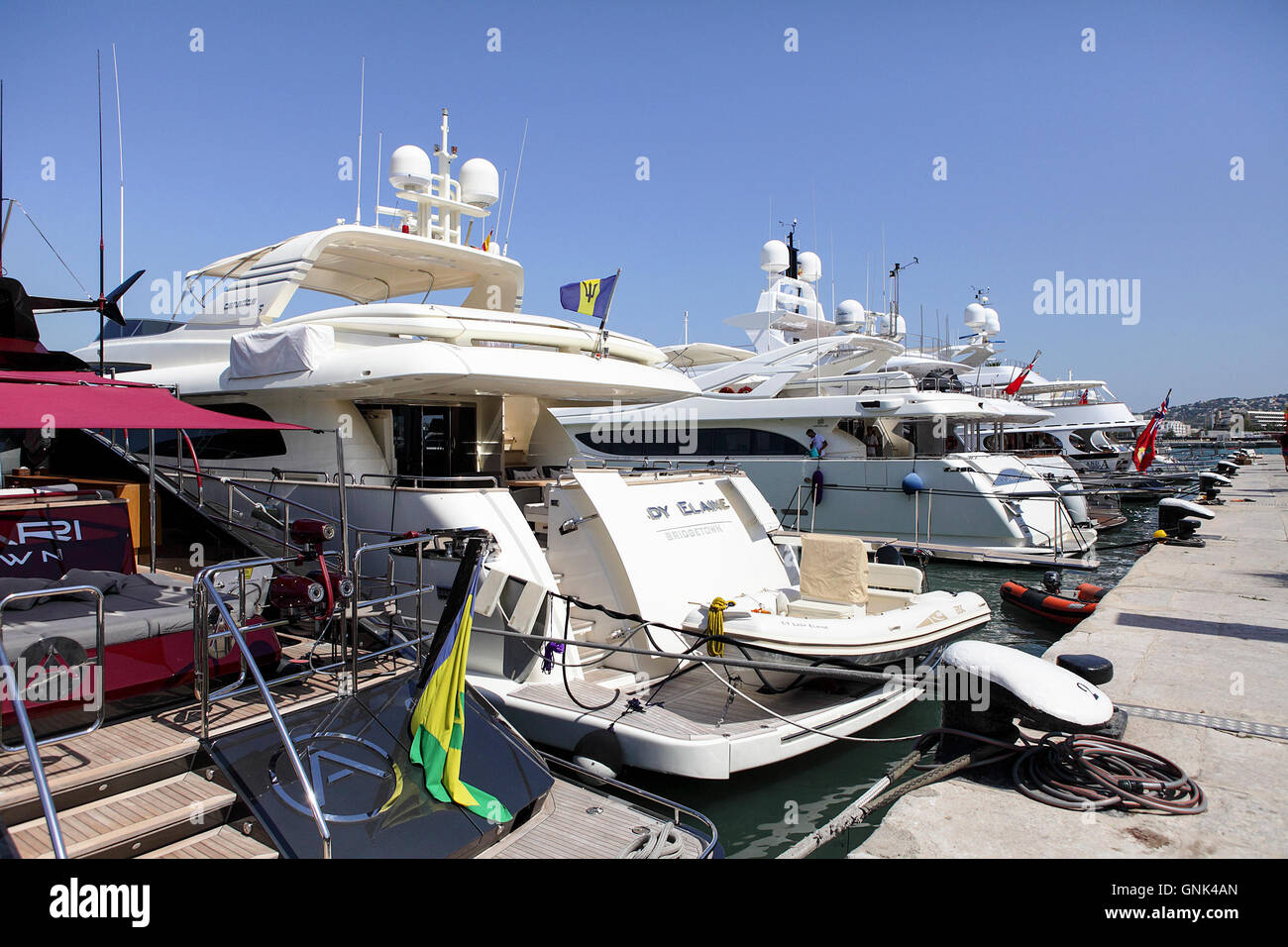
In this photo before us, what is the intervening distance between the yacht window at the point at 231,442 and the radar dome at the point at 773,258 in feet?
71.7

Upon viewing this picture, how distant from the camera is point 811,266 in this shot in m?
30.9

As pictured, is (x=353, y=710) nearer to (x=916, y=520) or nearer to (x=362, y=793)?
(x=362, y=793)

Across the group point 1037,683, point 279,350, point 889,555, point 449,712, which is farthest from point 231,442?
point 1037,683

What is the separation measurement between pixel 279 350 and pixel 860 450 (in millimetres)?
14331

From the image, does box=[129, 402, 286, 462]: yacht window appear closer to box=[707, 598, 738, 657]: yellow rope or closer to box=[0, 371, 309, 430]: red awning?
box=[0, 371, 309, 430]: red awning

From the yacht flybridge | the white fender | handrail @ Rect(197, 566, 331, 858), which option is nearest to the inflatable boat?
the yacht flybridge

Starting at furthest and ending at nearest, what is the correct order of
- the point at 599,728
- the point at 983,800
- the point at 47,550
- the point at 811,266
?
1. the point at 811,266
2. the point at 599,728
3. the point at 47,550
4. the point at 983,800

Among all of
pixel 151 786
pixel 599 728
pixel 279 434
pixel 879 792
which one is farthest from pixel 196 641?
pixel 279 434

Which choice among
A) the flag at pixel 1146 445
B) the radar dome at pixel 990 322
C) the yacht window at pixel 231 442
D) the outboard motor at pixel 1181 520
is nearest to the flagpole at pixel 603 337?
the yacht window at pixel 231 442

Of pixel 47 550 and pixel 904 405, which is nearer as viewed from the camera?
pixel 47 550

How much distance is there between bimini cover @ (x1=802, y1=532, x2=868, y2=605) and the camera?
8070 millimetres

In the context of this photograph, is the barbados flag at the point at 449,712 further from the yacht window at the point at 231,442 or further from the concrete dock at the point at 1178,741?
the yacht window at the point at 231,442

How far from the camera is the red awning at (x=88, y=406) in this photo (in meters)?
4.57
